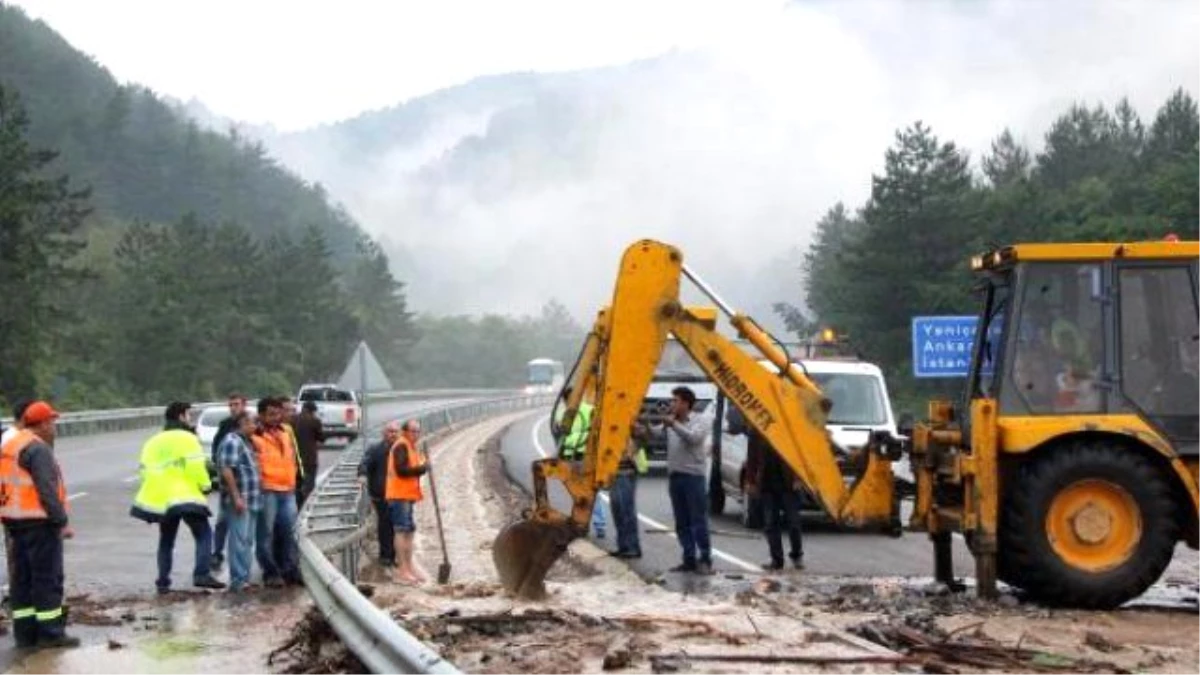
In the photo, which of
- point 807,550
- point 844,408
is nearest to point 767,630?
point 807,550

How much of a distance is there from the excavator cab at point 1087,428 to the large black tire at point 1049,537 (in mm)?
11

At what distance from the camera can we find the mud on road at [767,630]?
8.27 m

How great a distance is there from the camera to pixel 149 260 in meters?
81.7

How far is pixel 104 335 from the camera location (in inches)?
3061

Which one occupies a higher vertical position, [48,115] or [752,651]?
[48,115]

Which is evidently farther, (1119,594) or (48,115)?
(48,115)

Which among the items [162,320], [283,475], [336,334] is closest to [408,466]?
[283,475]

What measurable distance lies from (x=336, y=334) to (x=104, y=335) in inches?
966

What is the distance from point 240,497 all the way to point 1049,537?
23.5 ft

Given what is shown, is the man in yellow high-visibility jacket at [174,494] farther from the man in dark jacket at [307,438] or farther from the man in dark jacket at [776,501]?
the man in dark jacket at [776,501]

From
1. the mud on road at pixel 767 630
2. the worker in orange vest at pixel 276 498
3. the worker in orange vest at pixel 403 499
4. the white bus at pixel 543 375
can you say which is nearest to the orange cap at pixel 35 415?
the mud on road at pixel 767 630

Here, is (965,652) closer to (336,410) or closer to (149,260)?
(336,410)

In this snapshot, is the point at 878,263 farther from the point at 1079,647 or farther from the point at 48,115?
the point at 48,115

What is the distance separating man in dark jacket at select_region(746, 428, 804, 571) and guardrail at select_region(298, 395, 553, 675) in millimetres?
3991
